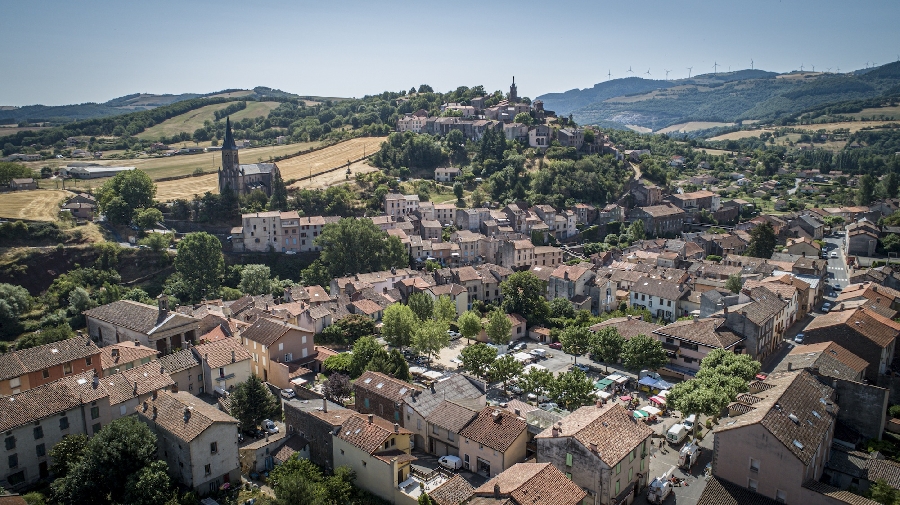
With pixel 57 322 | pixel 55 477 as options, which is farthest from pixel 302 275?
pixel 55 477

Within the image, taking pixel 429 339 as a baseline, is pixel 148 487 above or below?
below

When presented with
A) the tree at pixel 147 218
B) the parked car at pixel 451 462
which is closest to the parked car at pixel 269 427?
the parked car at pixel 451 462

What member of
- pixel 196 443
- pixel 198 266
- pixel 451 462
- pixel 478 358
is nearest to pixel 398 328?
pixel 478 358

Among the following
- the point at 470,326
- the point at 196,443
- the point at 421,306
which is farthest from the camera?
the point at 421,306

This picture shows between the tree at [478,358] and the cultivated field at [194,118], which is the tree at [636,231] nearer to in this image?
the tree at [478,358]

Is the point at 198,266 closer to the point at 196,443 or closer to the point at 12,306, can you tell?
the point at 12,306

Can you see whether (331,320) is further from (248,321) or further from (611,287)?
(611,287)
